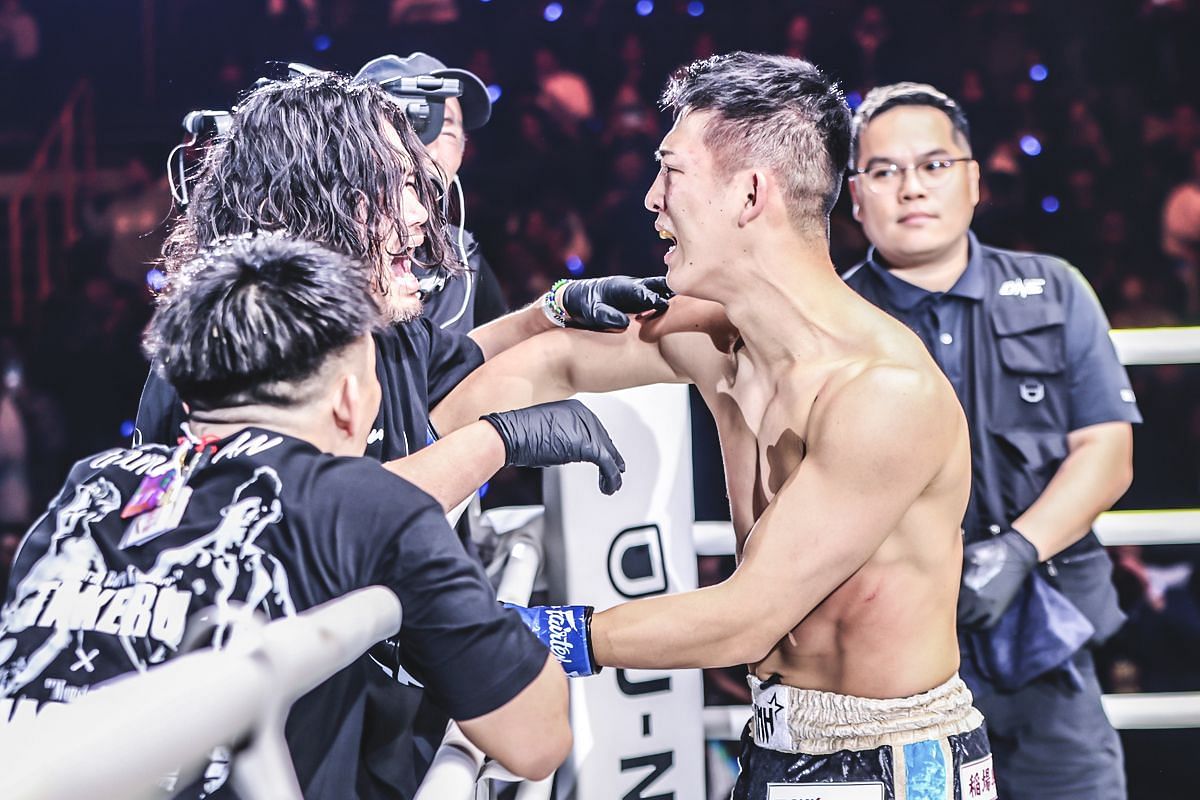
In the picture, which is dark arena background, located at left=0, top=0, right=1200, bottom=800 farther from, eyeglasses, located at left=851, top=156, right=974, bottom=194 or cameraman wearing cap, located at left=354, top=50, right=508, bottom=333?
eyeglasses, located at left=851, top=156, right=974, bottom=194

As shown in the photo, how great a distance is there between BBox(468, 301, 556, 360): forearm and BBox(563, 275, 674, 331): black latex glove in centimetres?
9

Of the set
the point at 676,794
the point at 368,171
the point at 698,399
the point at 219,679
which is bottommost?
the point at 676,794

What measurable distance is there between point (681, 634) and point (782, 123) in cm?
66

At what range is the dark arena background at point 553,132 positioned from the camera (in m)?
3.41

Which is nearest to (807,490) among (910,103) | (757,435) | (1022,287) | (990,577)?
(757,435)

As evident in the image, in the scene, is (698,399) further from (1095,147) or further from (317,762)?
(317,762)

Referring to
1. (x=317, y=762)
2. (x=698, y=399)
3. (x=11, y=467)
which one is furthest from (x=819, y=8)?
(x=317, y=762)

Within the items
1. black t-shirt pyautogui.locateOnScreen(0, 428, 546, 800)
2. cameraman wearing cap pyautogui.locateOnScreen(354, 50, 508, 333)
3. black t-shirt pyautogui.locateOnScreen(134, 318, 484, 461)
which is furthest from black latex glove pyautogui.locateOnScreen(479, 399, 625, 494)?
cameraman wearing cap pyautogui.locateOnScreen(354, 50, 508, 333)

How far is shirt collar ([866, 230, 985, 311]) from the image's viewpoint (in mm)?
2176

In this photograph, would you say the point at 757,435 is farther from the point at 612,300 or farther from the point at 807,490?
the point at 612,300

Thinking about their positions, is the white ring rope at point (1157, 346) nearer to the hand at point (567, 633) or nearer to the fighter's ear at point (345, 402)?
the hand at point (567, 633)

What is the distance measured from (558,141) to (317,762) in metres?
2.87

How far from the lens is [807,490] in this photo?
130 centimetres

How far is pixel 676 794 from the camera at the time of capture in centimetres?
175
